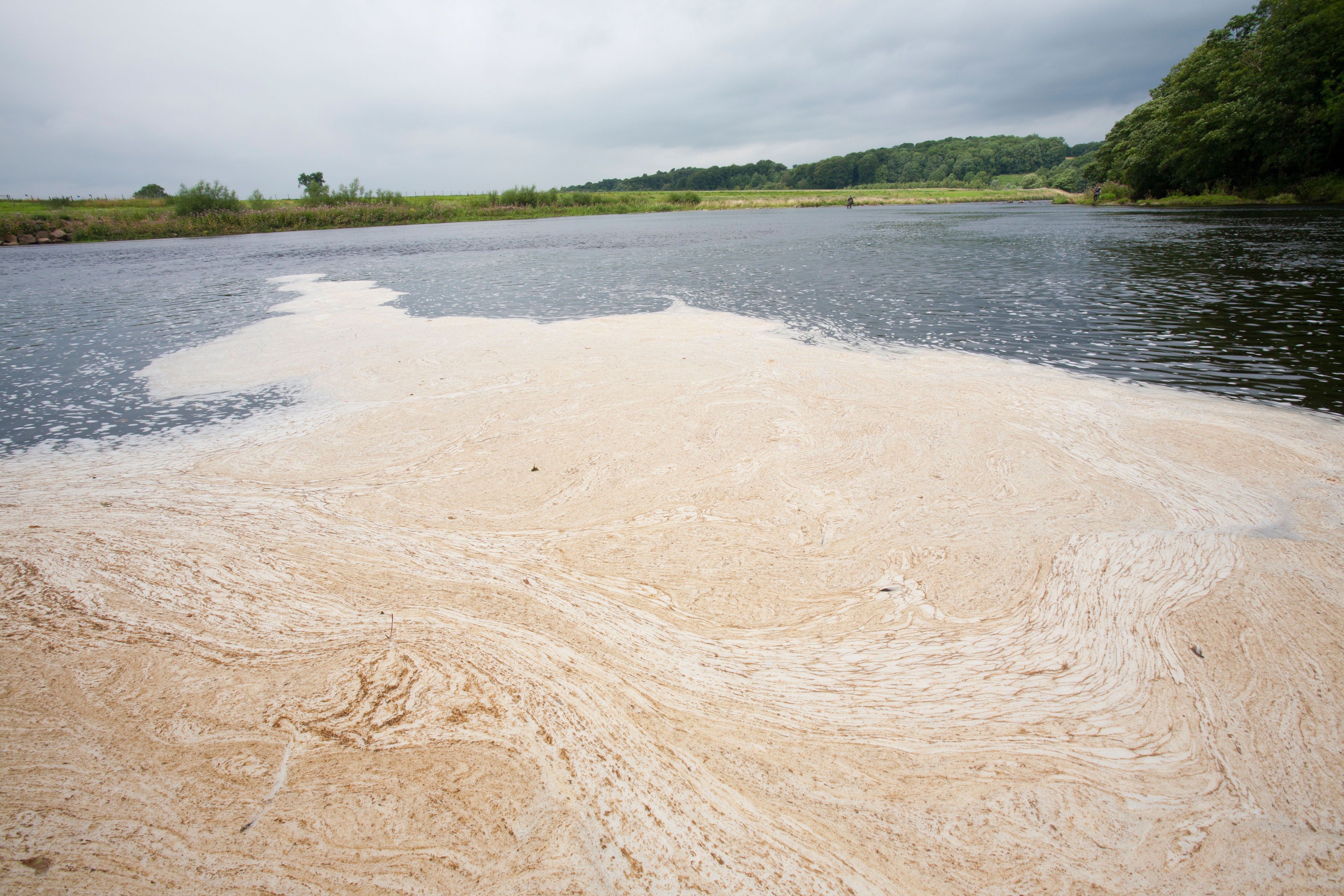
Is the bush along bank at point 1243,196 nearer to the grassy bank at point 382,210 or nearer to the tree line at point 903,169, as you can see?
the grassy bank at point 382,210

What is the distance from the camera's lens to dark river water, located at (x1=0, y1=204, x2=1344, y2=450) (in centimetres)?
679

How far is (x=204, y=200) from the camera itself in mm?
50812

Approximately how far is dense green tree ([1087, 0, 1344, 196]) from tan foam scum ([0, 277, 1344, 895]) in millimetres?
44878

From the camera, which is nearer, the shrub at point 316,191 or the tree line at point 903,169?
the shrub at point 316,191

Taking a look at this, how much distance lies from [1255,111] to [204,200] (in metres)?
77.1

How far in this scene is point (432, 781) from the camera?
6.92 feet

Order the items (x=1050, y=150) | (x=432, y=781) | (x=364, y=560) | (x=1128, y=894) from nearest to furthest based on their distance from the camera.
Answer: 1. (x=1128, y=894)
2. (x=432, y=781)
3. (x=364, y=560)
4. (x=1050, y=150)

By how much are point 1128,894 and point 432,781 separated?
227 centimetres

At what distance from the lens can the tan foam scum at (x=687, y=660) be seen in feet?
6.21

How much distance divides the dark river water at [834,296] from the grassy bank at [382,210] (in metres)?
18.0

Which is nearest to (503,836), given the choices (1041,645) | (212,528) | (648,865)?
(648,865)

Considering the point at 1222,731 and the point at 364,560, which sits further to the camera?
the point at 364,560

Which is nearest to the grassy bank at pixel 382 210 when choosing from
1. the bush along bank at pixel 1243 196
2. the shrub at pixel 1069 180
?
the shrub at pixel 1069 180

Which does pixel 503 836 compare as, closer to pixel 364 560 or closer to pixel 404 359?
pixel 364 560
